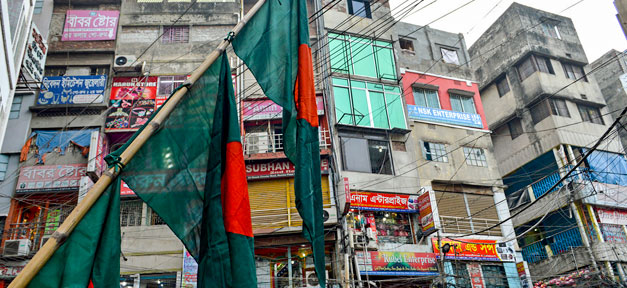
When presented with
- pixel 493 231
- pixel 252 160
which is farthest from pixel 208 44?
pixel 493 231

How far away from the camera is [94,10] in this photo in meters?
24.9

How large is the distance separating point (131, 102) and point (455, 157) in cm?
1673

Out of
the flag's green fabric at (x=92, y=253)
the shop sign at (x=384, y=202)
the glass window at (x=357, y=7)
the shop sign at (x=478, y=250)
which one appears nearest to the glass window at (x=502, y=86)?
the glass window at (x=357, y=7)

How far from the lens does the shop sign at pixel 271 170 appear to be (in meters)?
19.7

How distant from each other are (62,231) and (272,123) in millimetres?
19394

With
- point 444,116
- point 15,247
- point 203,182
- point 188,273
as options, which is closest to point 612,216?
point 444,116

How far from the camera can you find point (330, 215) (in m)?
18.4

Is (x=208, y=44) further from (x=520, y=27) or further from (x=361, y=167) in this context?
(x=520, y=27)

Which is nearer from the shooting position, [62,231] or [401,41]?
[62,231]

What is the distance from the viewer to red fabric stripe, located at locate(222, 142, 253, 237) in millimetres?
3412

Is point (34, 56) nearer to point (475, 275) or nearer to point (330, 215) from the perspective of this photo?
point (330, 215)

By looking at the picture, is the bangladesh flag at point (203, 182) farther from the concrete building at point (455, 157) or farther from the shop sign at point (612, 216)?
the shop sign at point (612, 216)

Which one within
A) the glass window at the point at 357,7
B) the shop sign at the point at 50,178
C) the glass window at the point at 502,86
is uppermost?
the glass window at the point at 357,7

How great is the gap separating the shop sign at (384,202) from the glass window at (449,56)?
9951mm
